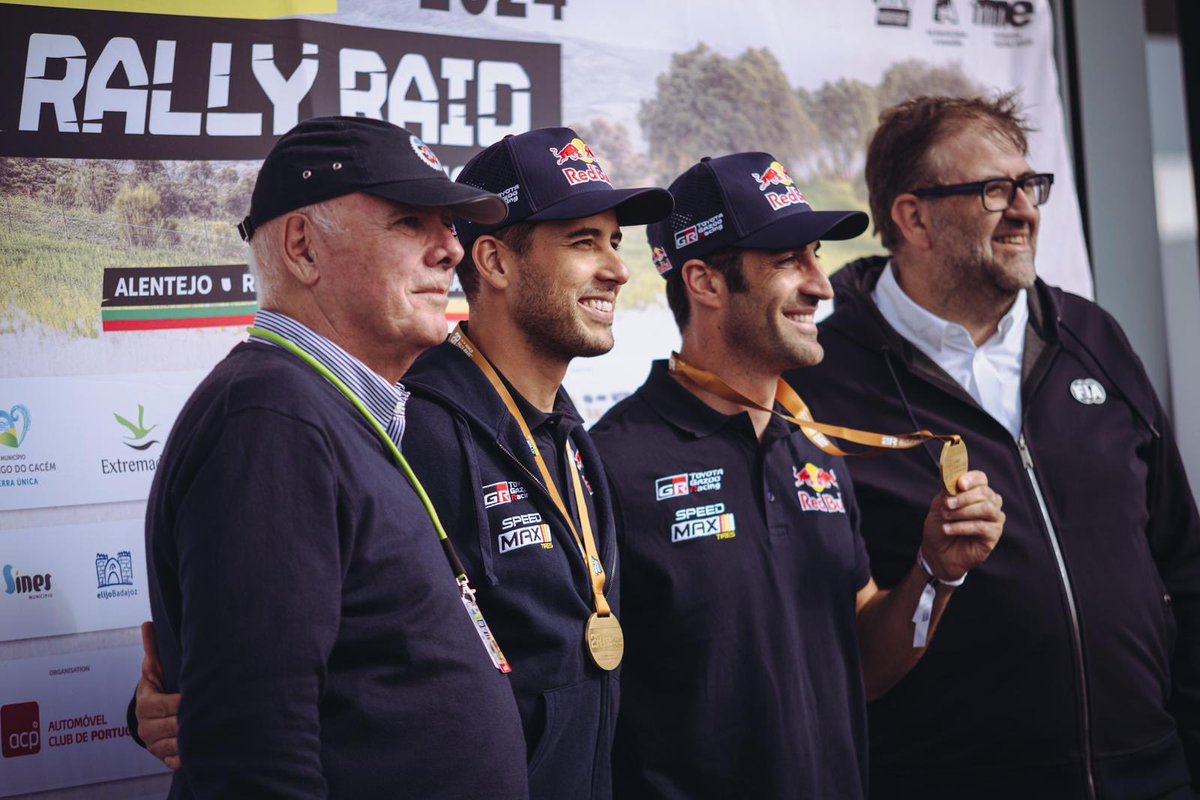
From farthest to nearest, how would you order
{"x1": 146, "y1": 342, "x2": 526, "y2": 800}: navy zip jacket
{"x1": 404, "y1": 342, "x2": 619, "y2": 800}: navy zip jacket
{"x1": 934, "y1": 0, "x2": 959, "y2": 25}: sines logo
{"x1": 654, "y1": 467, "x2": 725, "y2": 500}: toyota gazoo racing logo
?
{"x1": 934, "y1": 0, "x2": 959, "y2": 25}: sines logo < {"x1": 654, "y1": 467, "x2": 725, "y2": 500}: toyota gazoo racing logo < {"x1": 404, "y1": 342, "x2": 619, "y2": 800}: navy zip jacket < {"x1": 146, "y1": 342, "x2": 526, "y2": 800}: navy zip jacket

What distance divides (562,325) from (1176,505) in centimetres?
153

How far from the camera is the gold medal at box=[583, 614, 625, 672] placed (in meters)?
1.75

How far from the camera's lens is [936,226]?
268cm

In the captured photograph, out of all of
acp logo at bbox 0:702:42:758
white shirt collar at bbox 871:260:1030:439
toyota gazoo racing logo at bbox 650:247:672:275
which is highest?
toyota gazoo racing logo at bbox 650:247:672:275

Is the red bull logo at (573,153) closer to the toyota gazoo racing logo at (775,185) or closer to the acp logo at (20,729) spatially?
the toyota gazoo racing logo at (775,185)

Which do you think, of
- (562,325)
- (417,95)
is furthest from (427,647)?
(417,95)

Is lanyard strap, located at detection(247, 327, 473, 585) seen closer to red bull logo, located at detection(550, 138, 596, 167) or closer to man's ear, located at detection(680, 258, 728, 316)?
red bull logo, located at detection(550, 138, 596, 167)

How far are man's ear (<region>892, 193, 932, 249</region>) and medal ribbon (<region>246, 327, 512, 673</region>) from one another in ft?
5.25

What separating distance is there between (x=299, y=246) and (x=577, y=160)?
653mm

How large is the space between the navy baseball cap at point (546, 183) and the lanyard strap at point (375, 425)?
21.1 inches

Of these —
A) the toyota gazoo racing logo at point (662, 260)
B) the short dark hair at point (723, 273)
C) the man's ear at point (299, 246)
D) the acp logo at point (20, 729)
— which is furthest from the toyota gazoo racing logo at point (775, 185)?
the acp logo at point (20, 729)

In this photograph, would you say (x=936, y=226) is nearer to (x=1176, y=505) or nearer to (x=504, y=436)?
(x=1176, y=505)

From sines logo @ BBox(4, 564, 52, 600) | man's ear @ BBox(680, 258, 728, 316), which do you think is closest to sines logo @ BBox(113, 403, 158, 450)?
sines logo @ BBox(4, 564, 52, 600)

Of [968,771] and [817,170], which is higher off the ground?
[817,170]
